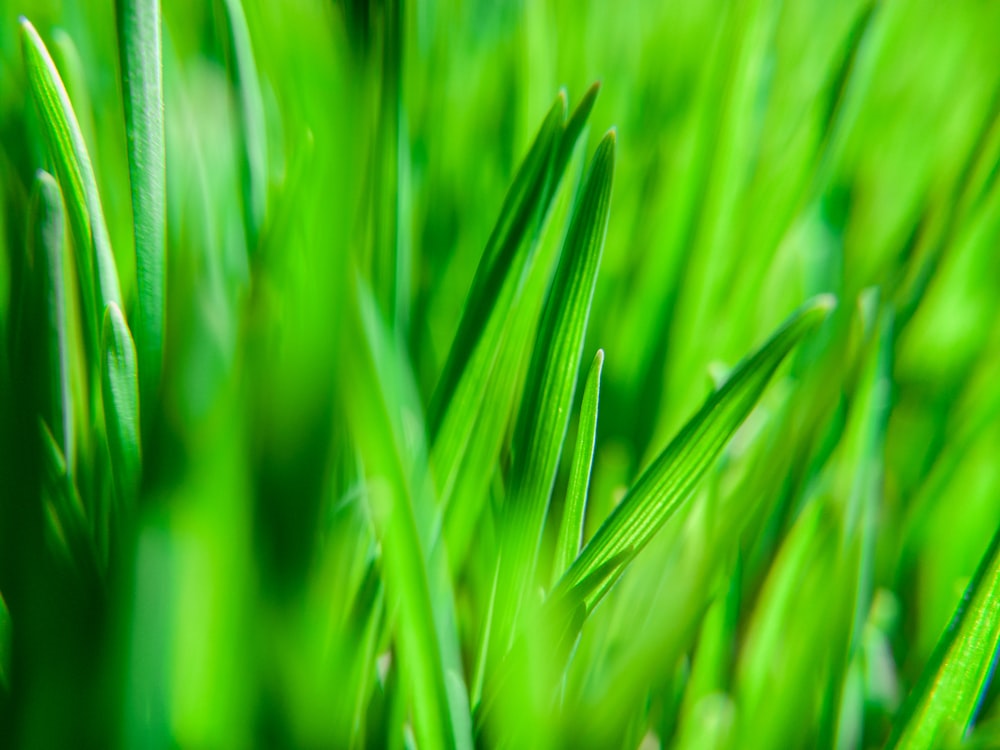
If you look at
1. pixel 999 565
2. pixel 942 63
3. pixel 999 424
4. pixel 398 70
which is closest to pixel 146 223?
pixel 398 70

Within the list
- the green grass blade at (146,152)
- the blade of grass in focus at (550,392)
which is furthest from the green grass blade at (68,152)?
the blade of grass in focus at (550,392)

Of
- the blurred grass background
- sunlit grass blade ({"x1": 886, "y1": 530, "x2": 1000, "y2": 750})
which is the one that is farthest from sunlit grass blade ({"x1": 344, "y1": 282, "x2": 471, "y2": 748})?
sunlit grass blade ({"x1": 886, "y1": 530, "x2": 1000, "y2": 750})

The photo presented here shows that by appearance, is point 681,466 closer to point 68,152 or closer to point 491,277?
point 491,277

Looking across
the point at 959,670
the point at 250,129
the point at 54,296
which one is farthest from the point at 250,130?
the point at 959,670

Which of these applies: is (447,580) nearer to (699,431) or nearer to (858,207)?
(699,431)

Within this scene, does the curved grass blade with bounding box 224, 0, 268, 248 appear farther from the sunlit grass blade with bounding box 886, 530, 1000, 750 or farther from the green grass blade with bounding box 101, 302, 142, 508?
the sunlit grass blade with bounding box 886, 530, 1000, 750

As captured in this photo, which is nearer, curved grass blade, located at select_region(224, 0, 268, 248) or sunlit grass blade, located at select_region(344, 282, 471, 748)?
sunlit grass blade, located at select_region(344, 282, 471, 748)
